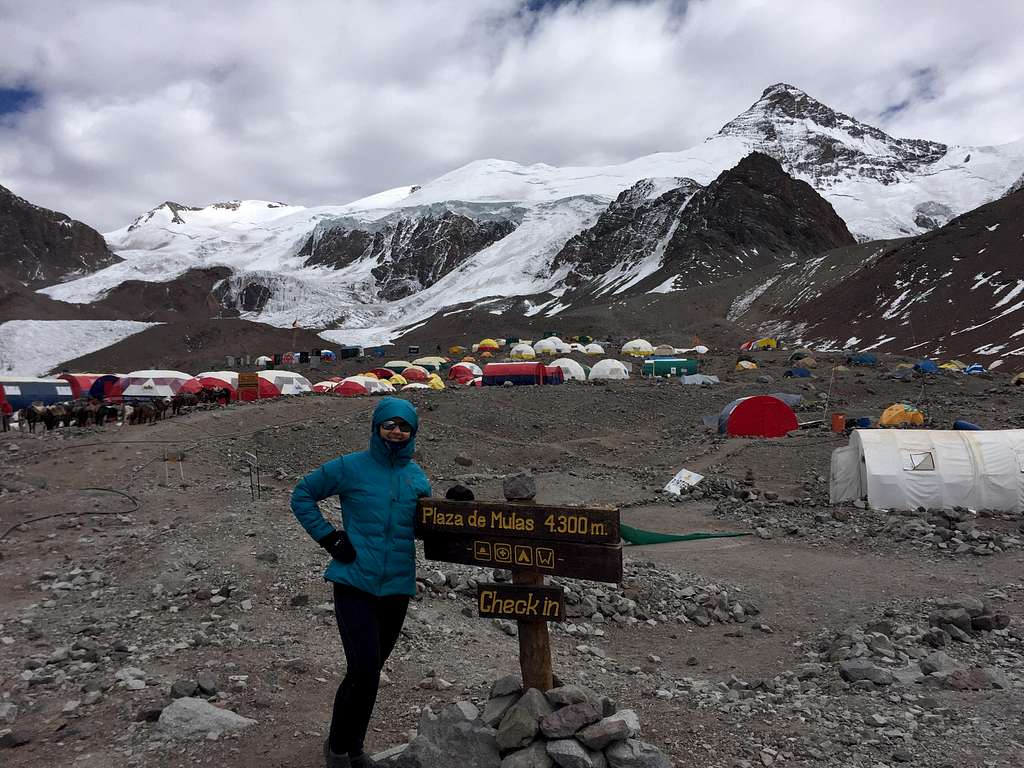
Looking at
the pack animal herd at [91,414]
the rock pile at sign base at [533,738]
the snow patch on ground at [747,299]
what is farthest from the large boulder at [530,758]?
the snow patch on ground at [747,299]

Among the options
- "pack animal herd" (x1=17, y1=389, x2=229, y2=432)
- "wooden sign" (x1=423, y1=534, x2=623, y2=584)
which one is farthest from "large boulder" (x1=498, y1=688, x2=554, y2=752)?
"pack animal herd" (x1=17, y1=389, x2=229, y2=432)

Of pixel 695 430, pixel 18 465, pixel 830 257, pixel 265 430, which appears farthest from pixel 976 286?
pixel 18 465

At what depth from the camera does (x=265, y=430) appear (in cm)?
2283

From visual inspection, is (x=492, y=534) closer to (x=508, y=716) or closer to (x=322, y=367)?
(x=508, y=716)

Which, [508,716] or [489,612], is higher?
[489,612]

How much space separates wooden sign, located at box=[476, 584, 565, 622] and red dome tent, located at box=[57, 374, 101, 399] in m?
45.5

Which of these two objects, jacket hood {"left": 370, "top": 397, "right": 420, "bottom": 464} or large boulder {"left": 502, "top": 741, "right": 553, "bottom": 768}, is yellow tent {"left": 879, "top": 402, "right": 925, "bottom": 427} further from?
jacket hood {"left": 370, "top": 397, "right": 420, "bottom": 464}

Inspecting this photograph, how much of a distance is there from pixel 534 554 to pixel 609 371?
42.5 meters

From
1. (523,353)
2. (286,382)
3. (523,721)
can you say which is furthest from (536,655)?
(523,353)

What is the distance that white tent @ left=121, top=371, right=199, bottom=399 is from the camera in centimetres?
3919

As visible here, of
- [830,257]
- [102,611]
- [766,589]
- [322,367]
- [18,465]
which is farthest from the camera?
[830,257]

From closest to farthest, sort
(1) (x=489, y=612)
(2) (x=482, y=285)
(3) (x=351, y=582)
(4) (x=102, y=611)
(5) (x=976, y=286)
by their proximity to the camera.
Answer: (3) (x=351, y=582) → (1) (x=489, y=612) → (4) (x=102, y=611) → (5) (x=976, y=286) → (2) (x=482, y=285)

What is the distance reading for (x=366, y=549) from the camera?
13.7 feet

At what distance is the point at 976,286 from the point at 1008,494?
203 ft
